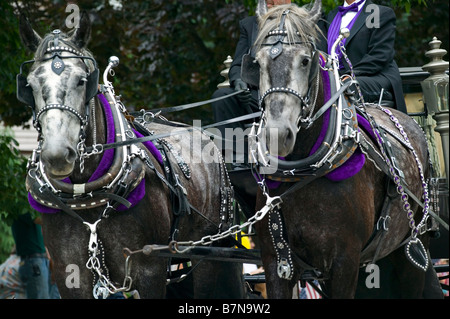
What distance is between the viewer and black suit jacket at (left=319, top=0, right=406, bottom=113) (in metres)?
6.46

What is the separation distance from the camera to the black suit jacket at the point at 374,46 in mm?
6461

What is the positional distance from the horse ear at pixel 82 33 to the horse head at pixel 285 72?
1157 mm

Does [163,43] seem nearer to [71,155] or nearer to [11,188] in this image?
[11,188]

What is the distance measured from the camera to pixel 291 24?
5180mm

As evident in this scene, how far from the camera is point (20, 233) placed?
11.9 meters

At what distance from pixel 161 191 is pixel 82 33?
4.02 ft

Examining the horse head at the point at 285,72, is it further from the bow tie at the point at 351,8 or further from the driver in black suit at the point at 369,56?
the bow tie at the point at 351,8

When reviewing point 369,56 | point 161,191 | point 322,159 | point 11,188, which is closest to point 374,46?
point 369,56

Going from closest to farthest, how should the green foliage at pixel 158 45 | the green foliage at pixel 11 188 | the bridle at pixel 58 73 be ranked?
the bridle at pixel 58 73, the green foliage at pixel 11 188, the green foliage at pixel 158 45

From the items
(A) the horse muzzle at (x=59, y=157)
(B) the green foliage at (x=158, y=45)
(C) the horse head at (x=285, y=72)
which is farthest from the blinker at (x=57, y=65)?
(B) the green foliage at (x=158, y=45)
